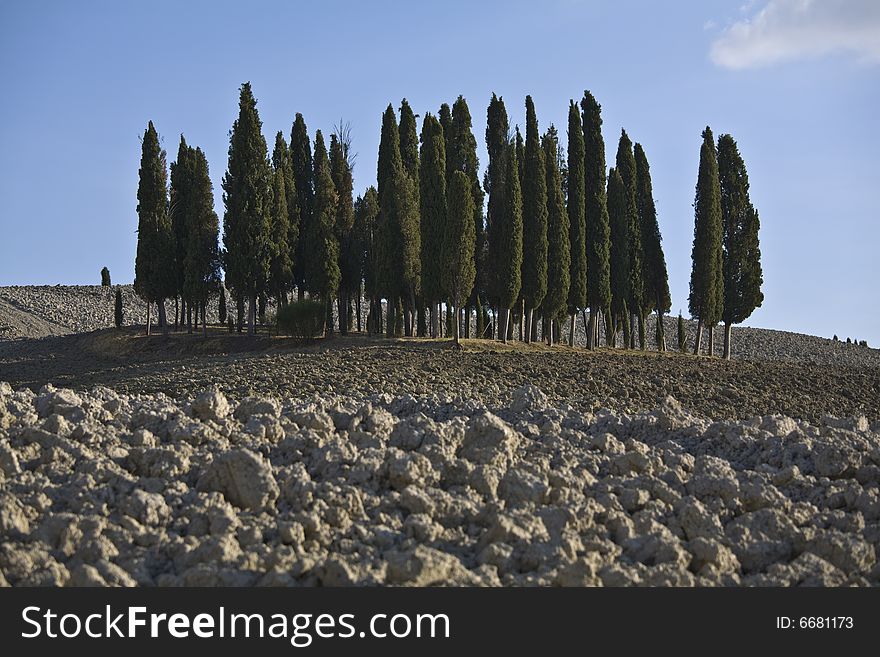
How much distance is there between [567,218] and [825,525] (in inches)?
897

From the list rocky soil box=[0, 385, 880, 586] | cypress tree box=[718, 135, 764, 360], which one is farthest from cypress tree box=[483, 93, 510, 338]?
rocky soil box=[0, 385, 880, 586]

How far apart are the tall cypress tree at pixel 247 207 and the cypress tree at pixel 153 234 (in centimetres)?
353

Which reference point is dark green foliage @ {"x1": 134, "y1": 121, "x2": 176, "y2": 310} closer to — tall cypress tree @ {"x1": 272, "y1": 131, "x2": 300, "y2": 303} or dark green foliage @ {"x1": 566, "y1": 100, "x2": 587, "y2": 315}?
tall cypress tree @ {"x1": 272, "y1": 131, "x2": 300, "y2": 303}

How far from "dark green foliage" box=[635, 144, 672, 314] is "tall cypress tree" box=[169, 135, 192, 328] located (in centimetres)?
1554

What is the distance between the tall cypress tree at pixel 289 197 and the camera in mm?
31469

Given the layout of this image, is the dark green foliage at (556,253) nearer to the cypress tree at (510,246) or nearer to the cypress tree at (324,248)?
the cypress tree at (510,246)

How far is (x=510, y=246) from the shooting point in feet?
88.3

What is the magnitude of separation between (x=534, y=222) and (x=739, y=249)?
8090mm

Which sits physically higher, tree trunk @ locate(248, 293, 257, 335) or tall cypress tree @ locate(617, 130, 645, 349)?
tall cypress tree @ locate(617, 130, 645, 349)

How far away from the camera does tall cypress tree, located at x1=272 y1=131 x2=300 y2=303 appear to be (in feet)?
103

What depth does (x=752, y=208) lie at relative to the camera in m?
31.9

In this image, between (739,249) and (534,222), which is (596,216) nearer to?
(534,222)

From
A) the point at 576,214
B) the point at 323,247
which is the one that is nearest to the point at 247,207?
the point at 323,247
